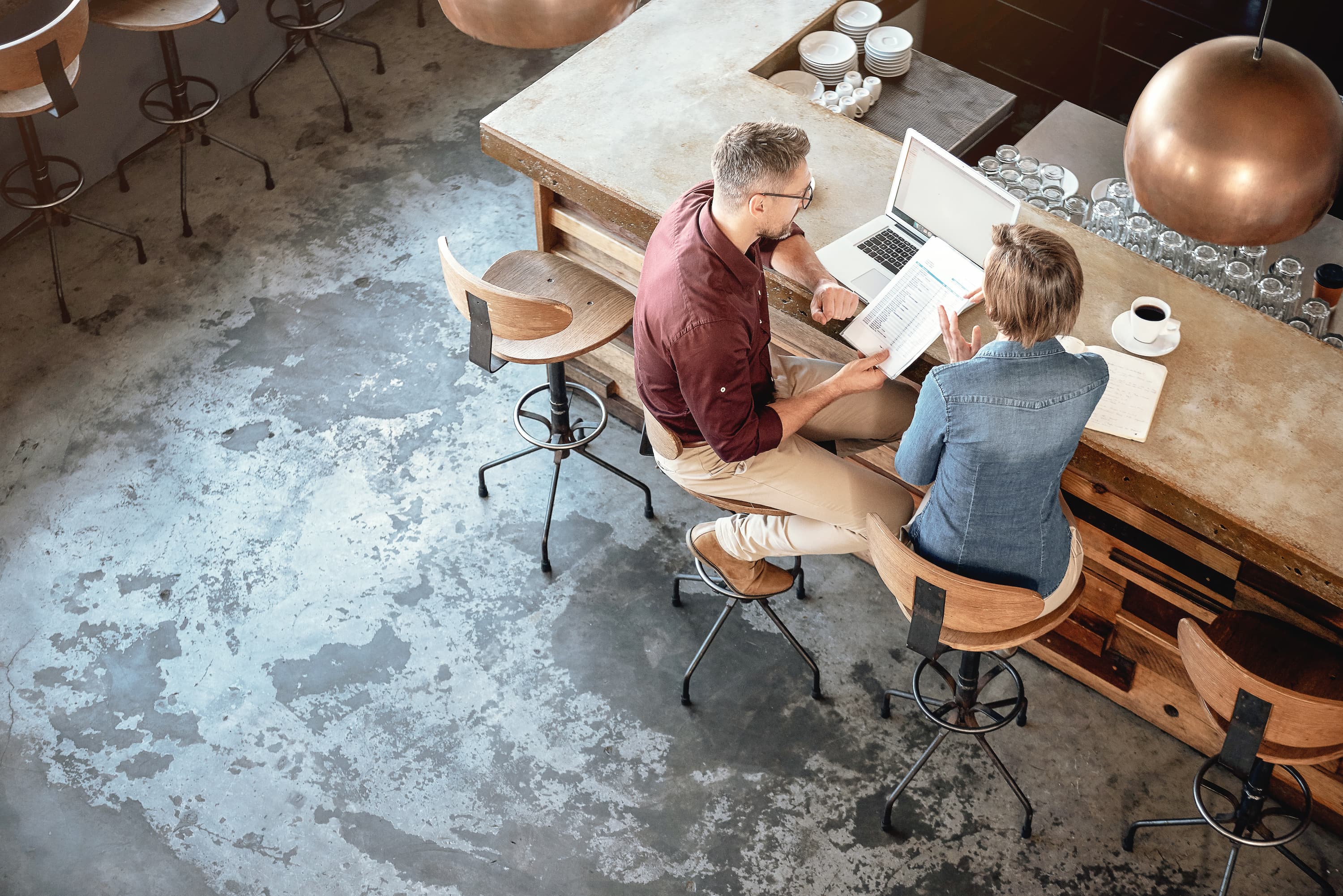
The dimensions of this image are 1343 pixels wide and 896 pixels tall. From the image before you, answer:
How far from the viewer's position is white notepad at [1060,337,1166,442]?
2.78m

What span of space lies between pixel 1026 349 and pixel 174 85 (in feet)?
12.9

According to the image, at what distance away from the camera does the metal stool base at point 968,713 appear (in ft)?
10.1

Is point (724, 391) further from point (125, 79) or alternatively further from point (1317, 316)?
point (125, 79)

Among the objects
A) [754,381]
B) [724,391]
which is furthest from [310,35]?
[724,391]

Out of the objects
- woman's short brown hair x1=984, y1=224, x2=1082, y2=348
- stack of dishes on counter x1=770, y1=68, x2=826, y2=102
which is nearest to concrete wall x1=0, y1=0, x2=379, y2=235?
stack of dishes on counter x1=770, y1=68, x2=826, y2=102

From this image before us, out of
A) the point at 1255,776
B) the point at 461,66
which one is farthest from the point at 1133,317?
the point at 461,66

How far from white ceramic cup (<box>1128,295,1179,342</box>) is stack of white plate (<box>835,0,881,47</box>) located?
1681 mm

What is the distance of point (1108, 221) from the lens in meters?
3.41

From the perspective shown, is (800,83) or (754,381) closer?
(754,381)

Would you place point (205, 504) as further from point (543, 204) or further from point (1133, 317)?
point (1133, 317)

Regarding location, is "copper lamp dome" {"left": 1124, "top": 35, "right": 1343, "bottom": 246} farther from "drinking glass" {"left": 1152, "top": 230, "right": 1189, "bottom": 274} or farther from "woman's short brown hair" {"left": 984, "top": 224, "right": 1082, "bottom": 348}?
"drinking glass" {"left": 1152, "top": 230, "right": 1189, "bottom": 274}

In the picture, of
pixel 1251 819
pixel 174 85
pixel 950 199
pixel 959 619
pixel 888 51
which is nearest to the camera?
pixel 959 619

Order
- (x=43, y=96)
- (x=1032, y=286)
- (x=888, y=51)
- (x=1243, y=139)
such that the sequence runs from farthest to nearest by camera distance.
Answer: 1. (x=43, y=96)
2. (x=888, y=51)
3. (x=1032, y=286)
4. (x=1243, y=139)

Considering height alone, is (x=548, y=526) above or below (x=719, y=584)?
below
